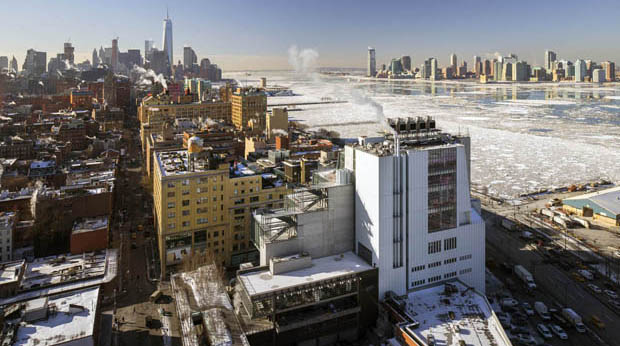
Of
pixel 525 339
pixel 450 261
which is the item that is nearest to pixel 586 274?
pixel 525 339

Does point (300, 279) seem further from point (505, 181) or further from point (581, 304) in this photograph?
point (505, 181)

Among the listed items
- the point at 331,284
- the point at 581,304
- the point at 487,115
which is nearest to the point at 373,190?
the point at 331,284

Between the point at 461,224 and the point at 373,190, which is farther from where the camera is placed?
the point at 461,224

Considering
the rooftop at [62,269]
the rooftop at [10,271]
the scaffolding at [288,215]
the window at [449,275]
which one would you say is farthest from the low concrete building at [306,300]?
the rooftop at [10,271]

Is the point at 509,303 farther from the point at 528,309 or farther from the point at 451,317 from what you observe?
the point at 451,317

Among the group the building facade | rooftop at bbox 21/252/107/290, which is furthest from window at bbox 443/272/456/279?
rooftop at bbox 21/252/107/290

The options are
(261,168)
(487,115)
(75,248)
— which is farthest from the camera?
(487,115)

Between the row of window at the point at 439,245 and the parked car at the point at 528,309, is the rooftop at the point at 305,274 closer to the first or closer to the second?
the row of window at the point at 439,245
